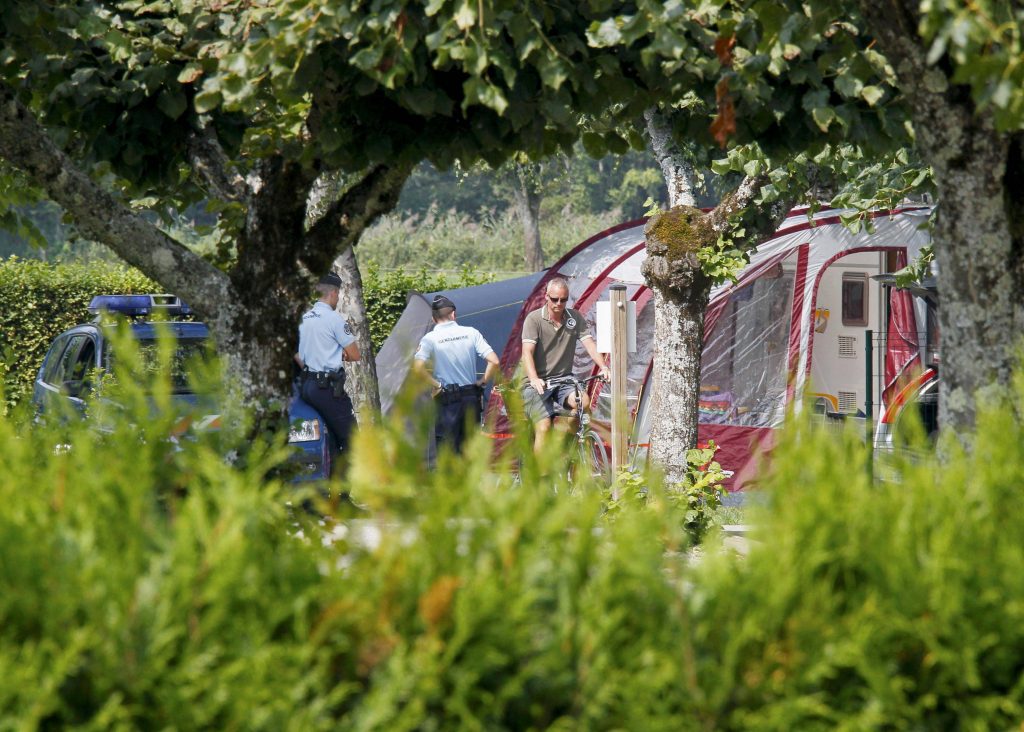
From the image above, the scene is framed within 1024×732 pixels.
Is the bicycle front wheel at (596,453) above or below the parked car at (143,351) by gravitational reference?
below

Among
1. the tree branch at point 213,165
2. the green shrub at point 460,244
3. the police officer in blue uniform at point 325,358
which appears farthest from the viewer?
the green shrub at point 460,244

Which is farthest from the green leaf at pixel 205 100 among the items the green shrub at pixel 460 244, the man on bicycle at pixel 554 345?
the green shrub at pixel 460 244

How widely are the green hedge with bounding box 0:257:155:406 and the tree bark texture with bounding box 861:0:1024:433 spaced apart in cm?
1188

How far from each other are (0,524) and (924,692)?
162 centimetres

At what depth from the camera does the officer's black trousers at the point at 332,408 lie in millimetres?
8883

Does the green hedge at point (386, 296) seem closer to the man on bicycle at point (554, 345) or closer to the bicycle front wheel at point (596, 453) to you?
the bicycle front wheel at point (596, 453)

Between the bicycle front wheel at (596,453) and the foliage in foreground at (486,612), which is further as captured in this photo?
the bicycle front wheel at (596,453)

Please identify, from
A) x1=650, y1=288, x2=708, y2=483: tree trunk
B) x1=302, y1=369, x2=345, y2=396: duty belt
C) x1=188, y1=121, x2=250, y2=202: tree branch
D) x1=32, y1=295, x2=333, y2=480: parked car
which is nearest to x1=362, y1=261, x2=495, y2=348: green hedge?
x1=32, y1=295, x2=333, y2=480: parked car

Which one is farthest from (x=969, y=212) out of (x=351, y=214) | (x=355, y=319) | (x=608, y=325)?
(x=355, y=319)

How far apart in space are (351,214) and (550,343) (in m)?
5.08

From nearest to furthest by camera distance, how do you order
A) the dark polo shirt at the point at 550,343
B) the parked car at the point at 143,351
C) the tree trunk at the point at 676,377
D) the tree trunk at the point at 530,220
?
1. the tree trunk at the point at 676,377
2. the parked car at the point at 143,351
3. the dark polo shirt at the point at 550,343
4. the tree trunk at the point at 530,220

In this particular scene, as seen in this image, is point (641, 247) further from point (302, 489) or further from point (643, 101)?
point (302, 489)

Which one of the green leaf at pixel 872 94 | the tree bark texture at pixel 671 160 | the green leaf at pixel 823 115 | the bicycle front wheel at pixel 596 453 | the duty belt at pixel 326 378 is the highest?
the tree bark texture at pixel 671 160

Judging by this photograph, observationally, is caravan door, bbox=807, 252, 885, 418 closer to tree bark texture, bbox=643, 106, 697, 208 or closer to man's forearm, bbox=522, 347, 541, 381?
tree bark texture, bbox=643, 106, 697, 208
